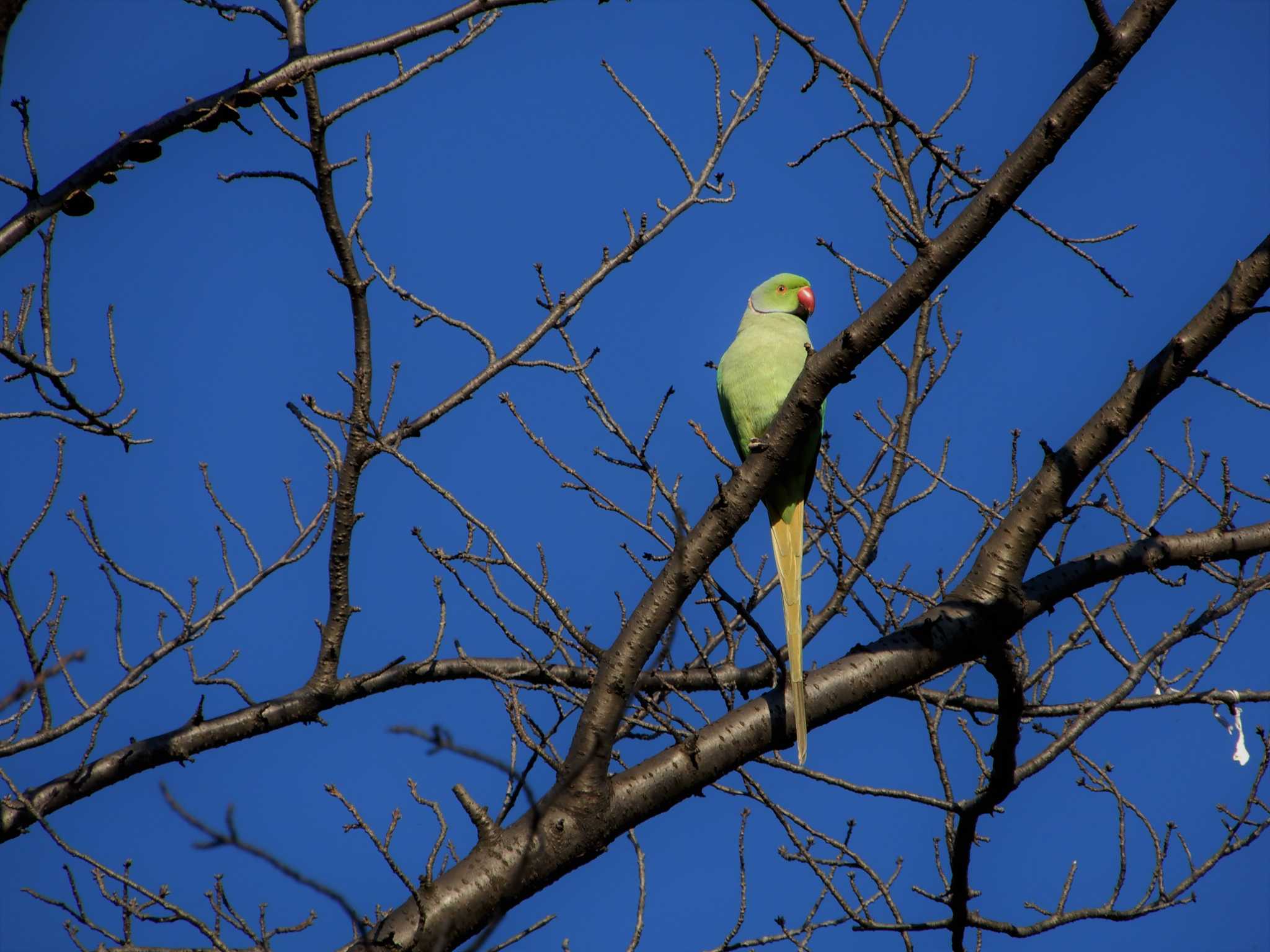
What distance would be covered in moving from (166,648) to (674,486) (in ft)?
7.48

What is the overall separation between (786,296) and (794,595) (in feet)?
9.12

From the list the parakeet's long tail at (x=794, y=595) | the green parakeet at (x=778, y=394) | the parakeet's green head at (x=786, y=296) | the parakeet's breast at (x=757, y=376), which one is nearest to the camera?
the parakeet's long tail at (x=794, y=595)

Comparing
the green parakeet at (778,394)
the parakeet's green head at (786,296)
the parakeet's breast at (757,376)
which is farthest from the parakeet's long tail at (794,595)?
the parakeet's green head at (786,296)

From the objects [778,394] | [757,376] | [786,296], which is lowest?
[778,394]

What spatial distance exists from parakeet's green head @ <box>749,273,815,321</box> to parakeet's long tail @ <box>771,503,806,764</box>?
208cm

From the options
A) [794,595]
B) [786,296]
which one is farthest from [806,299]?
[794,595]

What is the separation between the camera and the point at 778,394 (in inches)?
210

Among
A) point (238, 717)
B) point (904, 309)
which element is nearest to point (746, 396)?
point (904, 309)

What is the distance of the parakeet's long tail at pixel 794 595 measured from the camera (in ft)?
11.0

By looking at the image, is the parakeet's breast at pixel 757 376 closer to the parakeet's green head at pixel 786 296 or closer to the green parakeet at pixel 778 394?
the green parakeet at pixel 778 394

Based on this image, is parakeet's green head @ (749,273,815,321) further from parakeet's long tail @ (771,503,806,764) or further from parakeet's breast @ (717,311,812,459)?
parakeet's long tail @ (771,503,806,764)

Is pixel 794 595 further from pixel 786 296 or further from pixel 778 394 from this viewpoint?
pixel 786 296

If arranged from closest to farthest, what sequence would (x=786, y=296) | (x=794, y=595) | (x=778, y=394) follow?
(x=794, y=595), (x=778, y=394), (x=786, y=296)

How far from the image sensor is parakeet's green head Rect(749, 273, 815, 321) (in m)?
6.66
